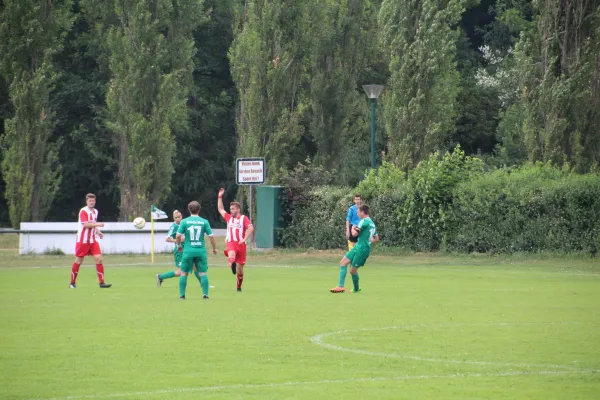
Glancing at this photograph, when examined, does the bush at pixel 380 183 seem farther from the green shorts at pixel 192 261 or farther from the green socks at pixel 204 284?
the green shorts at pixel 192 261

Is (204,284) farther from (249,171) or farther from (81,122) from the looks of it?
(81,122)

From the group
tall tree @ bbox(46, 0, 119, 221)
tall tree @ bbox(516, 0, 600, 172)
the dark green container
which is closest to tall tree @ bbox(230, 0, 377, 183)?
the dark green container

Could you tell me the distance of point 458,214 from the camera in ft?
127

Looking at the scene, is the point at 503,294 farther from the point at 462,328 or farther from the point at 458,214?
the point at 458,214

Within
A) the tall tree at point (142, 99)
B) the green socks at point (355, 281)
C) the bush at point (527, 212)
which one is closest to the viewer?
the green socks at point (355, 281)

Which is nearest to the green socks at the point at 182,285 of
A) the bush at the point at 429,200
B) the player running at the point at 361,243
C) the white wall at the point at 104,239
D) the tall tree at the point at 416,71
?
the player running at the point at 361,243

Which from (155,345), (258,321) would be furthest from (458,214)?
(155,345)

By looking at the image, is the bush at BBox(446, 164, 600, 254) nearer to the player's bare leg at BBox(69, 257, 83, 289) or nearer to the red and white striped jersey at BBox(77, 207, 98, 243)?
the red and white striped jersey at BBox(77, 207, 98, 243)

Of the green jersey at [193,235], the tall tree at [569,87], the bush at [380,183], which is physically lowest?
the green jersey at [193,235]

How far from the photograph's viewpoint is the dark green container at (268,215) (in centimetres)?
4344

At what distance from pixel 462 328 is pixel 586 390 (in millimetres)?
5550

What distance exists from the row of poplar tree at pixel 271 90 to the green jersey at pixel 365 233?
60.4ft

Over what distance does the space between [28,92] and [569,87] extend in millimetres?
24838

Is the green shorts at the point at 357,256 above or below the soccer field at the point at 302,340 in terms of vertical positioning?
above
